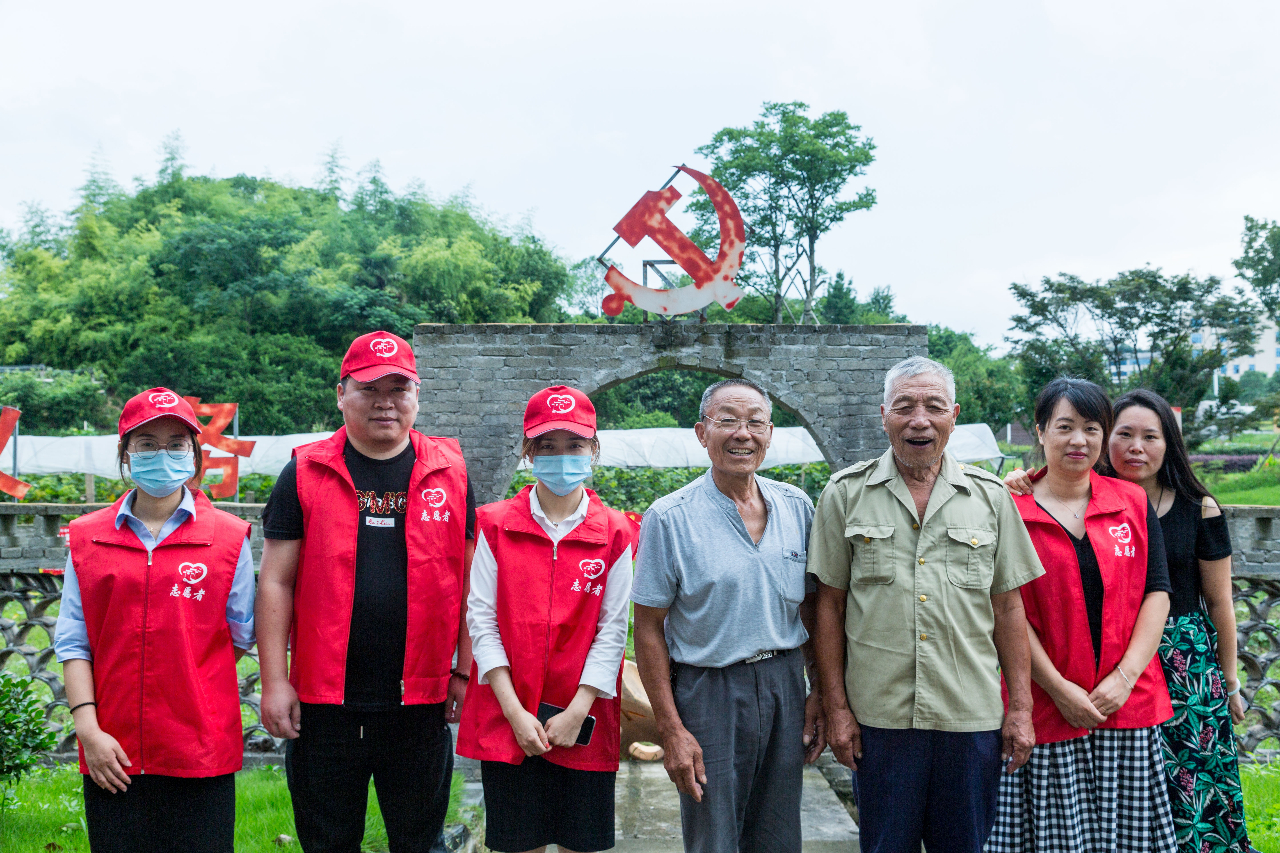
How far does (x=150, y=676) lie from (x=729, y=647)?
5.00ft

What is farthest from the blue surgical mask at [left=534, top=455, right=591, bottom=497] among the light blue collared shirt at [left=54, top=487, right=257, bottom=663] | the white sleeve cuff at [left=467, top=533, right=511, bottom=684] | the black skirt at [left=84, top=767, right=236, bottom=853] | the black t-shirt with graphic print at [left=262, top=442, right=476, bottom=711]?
the black skirt at [left=84, top=767, right=236, bottom=853]

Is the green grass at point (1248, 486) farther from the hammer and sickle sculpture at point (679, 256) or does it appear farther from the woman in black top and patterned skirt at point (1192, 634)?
the woman in black top and patterned skirt at point (1192, 634)

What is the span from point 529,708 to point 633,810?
2.01 meters

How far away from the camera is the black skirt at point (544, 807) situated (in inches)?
90.4

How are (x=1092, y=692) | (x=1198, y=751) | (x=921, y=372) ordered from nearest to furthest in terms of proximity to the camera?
(x=921, y=372), (x=1092, y=692), (x=1198, y=751)

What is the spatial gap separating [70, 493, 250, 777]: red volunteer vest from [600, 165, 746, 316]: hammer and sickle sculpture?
173 inches

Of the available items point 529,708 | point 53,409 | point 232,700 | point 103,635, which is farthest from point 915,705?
point 53,409

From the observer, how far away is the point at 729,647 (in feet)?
7.22

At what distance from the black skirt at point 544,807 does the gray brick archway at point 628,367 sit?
4184 mm

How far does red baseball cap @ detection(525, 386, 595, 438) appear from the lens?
96.4 inches

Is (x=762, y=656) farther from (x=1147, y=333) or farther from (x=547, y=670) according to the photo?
(x=1147, y=333)

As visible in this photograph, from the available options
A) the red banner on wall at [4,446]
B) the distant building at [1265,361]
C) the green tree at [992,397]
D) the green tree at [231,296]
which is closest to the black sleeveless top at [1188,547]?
the red banner on wall at [4,446]

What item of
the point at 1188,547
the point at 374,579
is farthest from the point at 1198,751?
the point at 374,579

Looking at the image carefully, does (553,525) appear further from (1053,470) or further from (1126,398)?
(1126,398)
